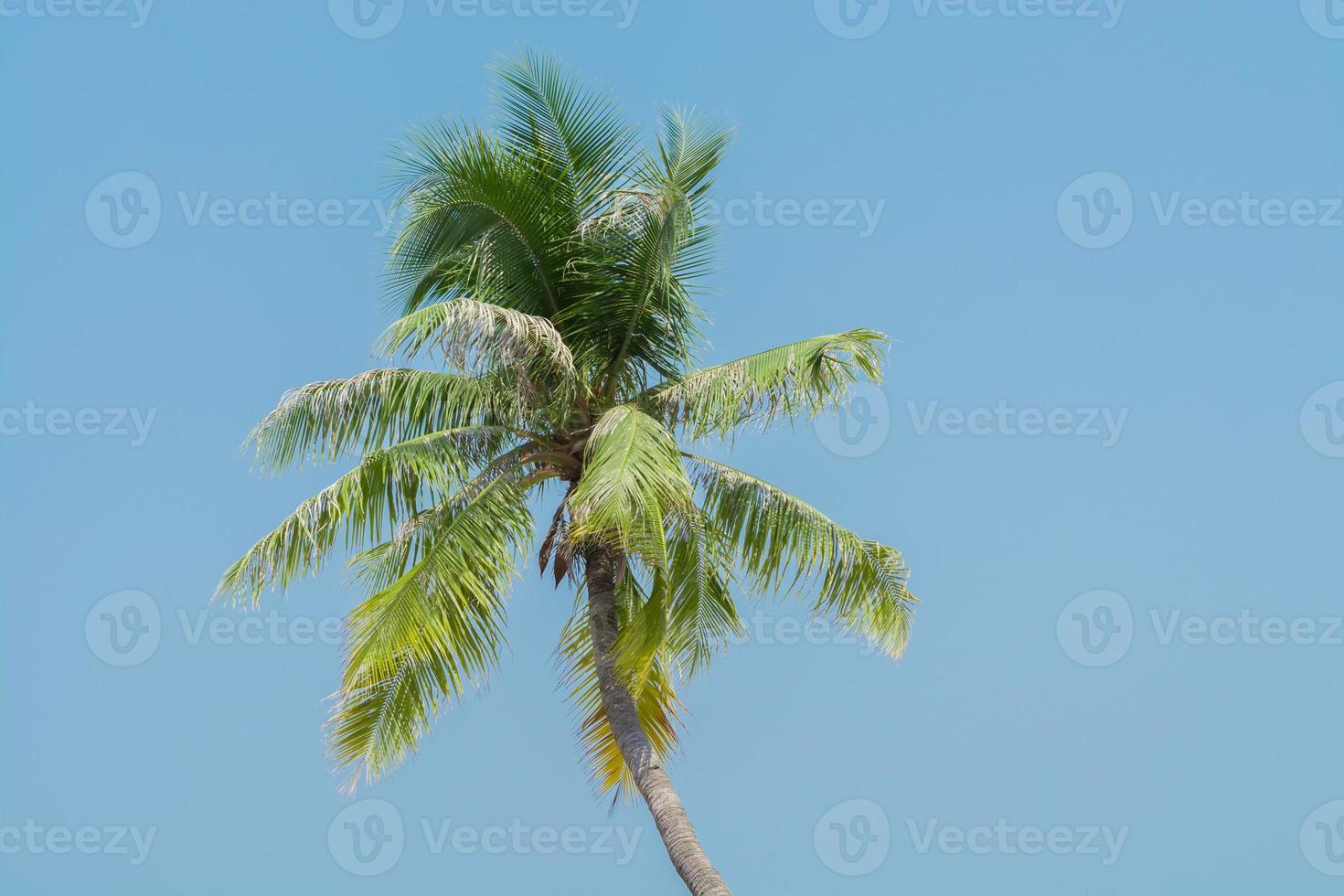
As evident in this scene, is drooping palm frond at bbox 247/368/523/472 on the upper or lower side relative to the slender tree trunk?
upper

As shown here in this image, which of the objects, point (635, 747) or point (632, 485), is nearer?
point (632, 485)

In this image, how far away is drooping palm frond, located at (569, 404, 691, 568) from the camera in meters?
12.4

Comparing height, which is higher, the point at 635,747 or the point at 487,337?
the point at 487,337

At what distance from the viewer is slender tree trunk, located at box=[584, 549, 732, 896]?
43.8ft

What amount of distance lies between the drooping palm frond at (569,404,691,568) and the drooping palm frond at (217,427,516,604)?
1.43 metres

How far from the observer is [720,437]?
48.1ft

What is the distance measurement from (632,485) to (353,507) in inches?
135

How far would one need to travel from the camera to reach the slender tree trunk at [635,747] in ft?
43.8

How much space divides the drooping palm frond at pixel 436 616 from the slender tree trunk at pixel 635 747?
0.93 meters

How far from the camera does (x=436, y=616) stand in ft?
44.4

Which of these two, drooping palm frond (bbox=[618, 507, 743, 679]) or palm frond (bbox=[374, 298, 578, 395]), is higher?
palm frond (bbox=[374, 298, 578, 395])

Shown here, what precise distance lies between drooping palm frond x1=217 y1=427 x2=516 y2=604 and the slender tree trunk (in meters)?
1.71

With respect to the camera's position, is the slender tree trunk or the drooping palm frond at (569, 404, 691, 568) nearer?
the drooping palm frond at (569, 404, 691, 568)

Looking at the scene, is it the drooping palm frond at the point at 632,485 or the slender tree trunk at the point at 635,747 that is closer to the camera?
the drooping palm frond at the point at 632,485
